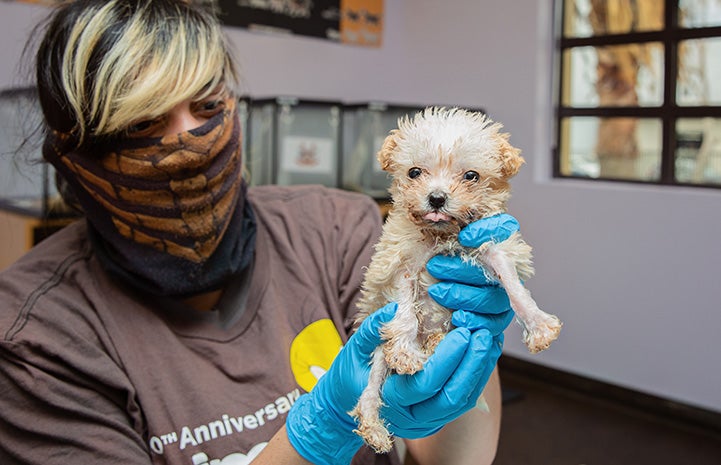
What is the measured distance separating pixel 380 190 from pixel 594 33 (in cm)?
151

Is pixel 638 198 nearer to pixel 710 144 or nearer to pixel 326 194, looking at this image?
pixel 710 144

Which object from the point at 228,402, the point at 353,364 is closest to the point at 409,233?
the point at 353,364

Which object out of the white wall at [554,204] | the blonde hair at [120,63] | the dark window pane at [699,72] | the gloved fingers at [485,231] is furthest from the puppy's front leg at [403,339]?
the dark window pane at [699,72]

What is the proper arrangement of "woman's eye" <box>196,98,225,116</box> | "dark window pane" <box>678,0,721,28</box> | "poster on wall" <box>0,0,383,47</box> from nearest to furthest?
1. "woman's eye" <box>196,98,225,116</box>
2. "dark window pane" <box>678,0,721,28</box>
3. "poster on wall" <box>0,0,383,47</box>

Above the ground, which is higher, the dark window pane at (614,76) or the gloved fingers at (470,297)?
the dark window pane at (614,76)

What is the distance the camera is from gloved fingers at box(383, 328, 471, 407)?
0.89 meters

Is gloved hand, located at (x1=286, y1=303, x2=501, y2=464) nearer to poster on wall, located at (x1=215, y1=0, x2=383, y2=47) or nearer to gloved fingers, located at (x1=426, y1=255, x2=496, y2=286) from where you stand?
gloved fingers, located at (x1=426, y1=255, x2=496, y2=286)

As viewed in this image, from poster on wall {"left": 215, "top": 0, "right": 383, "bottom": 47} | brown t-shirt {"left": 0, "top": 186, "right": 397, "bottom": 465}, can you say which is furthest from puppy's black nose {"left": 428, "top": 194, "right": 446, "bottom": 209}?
poster on wall {"left": 215, "top": 0, "right": 383, "bottom": 47}

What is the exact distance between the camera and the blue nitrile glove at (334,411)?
3.19 feet

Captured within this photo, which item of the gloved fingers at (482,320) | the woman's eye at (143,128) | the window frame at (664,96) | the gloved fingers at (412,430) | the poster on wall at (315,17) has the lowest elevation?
the gloved fingers at (412,430)

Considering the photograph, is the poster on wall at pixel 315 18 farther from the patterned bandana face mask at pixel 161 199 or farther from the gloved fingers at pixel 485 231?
the gloved fingers at pixel 485 231

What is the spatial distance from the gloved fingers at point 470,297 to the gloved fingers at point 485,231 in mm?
64

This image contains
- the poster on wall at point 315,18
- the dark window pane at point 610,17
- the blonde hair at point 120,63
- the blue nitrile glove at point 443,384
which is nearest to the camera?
the blue nitrile glove at point 443,384

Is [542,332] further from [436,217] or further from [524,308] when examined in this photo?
[436,217]
